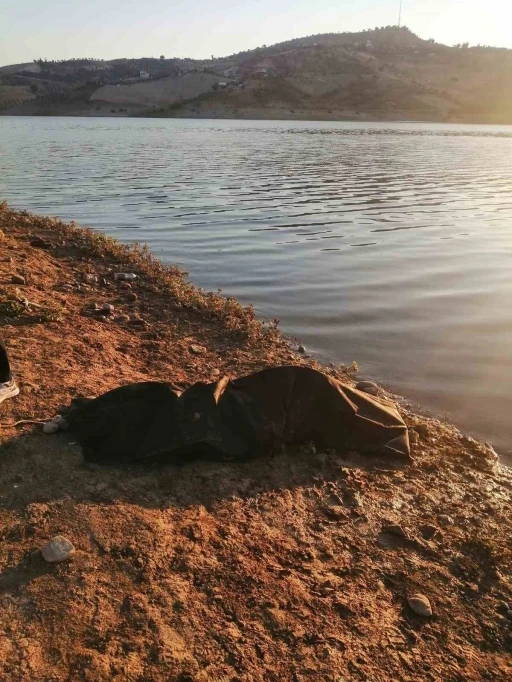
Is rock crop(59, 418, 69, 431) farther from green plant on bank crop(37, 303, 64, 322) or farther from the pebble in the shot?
the pebble

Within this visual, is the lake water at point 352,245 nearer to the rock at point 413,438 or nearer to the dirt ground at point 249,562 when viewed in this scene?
the rock at point 413,438

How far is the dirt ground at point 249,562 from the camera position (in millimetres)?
2762

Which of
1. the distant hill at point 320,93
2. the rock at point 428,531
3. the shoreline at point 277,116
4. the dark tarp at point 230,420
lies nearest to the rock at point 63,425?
the dark tarp at point 230,420

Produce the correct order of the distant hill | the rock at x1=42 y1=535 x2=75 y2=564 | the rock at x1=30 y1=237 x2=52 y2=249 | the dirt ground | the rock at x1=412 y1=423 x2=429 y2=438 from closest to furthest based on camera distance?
the dirt ground < the rock at x1=42 y1=535 x2=75 y2=564 < the rock at x1=412 y1=423 x2=429 y2=438 < the rock at x1=30 y1=237 x2=52 y2=249 < the distant hill

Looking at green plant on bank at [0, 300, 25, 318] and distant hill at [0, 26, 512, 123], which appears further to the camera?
distant hill at [0, 26, 512, 123]

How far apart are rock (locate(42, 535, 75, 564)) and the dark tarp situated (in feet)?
2.87

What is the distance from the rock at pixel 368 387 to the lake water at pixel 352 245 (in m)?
0.37

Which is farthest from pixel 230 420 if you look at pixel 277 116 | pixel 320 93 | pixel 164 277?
pixel 320 93

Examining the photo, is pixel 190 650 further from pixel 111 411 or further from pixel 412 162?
pixel 412 162

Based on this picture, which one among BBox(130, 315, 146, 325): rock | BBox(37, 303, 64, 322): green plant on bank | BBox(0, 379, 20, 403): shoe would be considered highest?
BBox(37, 303, 64, 322): green plant on bank

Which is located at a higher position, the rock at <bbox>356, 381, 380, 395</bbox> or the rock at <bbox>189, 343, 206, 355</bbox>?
the rock at <bbox>189, 343, 206, 355</bbox>

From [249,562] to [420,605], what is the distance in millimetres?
961

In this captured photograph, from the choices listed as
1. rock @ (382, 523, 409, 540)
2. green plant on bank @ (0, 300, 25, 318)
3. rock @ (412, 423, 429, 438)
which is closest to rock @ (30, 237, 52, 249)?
green plant on bank @ (0, 300, 25, 318)

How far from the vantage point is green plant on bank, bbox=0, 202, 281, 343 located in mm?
7324
